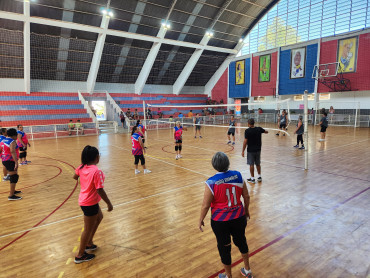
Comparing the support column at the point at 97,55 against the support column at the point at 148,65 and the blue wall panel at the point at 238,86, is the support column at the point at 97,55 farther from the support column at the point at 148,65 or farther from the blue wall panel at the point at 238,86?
the blue wall panel at the point at 238,86

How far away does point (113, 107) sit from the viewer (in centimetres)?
2475

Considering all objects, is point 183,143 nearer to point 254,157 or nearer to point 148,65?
point 254,157

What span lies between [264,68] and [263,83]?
5.97ft

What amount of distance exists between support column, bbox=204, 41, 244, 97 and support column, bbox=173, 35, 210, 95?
18.8 ft

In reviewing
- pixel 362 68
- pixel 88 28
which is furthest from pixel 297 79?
pixel 88 28

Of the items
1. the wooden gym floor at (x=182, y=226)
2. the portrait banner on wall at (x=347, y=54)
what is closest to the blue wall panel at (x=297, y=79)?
the portrait banner on wall at (x=347, y=54)

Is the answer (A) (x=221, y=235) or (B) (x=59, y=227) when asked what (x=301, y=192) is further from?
(B) (x=59, y=227)

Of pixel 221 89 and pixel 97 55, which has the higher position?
pixel 97 55

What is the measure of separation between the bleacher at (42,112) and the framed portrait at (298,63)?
875 inches

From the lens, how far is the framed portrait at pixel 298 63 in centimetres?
2478

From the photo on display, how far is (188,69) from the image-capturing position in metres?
28.6

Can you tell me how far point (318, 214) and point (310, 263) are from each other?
1.66 meters

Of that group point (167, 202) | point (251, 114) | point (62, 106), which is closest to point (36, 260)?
point (167, 202)

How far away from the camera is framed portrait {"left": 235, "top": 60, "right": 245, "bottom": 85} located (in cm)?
3019
